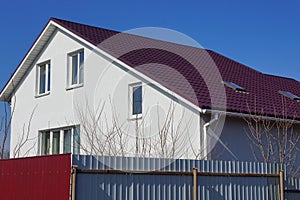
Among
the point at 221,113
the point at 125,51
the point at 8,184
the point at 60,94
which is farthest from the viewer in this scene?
the point at 60,94

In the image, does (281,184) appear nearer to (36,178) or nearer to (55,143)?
(36,178)

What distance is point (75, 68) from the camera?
16.9m

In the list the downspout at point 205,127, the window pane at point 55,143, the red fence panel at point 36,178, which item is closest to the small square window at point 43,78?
the window pane at point 55,143

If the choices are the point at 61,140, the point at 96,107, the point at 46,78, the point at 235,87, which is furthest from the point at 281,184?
the point at 46,78

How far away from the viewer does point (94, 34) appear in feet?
55.7

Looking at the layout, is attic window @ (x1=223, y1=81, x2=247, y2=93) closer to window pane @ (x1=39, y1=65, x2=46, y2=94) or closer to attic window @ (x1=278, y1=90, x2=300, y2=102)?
attic window @ (x1=278, y1=90, x2=300, y2=102)

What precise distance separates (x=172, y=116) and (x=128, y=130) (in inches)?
66.6

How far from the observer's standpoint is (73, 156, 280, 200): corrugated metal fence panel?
783 cm

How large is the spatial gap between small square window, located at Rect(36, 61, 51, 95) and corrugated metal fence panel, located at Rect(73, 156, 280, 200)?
31.7 ft

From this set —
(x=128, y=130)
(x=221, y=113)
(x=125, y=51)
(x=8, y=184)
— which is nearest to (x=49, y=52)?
(x=125, y=51)

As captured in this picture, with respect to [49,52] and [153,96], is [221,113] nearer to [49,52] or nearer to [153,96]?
[153,96]

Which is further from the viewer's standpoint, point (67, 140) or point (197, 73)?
point (67, 140)

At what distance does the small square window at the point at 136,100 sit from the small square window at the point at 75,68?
2.23 metres

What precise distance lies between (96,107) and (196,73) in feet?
10.7
